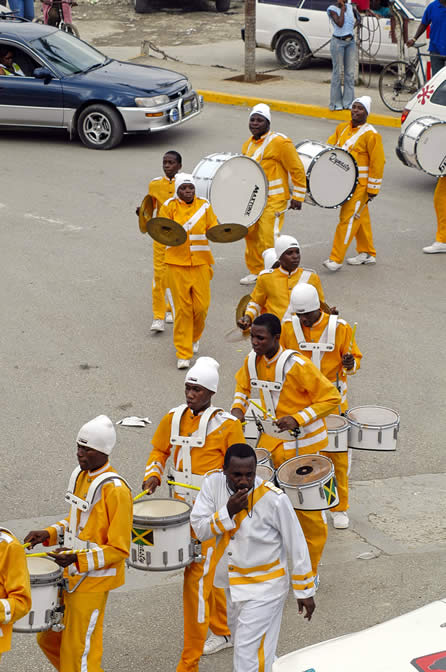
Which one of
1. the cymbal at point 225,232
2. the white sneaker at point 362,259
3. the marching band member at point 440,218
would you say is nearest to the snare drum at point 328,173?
the white sneaker at point 362,259

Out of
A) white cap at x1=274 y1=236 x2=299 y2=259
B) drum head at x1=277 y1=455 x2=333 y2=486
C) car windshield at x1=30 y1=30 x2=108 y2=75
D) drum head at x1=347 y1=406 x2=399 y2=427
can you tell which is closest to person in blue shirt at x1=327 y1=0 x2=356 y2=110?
car windshield at x1=30 y1=30 x2=108 y2=75

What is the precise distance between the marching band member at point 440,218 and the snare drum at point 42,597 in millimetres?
8956

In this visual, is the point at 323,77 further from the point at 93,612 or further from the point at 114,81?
the point at 93,612

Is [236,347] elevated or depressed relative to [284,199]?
depressed

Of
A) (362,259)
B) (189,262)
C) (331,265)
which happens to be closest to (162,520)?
(189,262)

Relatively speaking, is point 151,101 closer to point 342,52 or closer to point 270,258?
point 342,52

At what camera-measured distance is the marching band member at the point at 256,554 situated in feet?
18.2

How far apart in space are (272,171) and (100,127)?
6.26 metres

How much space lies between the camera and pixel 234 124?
19.1 metres

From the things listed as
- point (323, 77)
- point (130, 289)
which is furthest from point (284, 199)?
point (323, 77)

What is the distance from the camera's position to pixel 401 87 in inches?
784

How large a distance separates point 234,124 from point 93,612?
14.4m

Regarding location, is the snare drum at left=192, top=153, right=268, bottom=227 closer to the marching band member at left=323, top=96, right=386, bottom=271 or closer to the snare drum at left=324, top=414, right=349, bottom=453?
the marching band member at left=323, top=96, right=386, bottom=271

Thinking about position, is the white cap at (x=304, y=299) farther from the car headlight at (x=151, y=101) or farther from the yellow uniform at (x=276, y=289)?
the car headlight at (x=151, y=101)
